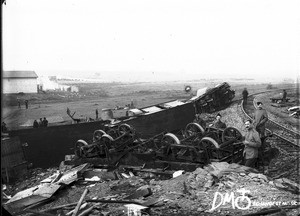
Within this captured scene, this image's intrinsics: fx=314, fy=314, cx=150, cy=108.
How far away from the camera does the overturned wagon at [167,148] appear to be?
26.0 feet

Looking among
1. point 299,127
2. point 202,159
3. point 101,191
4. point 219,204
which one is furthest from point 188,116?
point 219,204

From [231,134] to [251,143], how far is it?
1704 millimetres

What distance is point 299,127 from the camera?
37.7ft

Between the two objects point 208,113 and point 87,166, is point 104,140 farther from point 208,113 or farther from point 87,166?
point 208,113

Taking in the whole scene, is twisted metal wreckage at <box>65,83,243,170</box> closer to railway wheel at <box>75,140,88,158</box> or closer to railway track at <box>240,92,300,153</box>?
railway wheel at <box>75,140,88,158</box>

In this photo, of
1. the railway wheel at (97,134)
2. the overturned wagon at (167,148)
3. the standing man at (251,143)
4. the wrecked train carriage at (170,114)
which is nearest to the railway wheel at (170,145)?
the overturned wagon at (167,148)

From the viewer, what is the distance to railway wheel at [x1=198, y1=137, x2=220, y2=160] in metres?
7.75

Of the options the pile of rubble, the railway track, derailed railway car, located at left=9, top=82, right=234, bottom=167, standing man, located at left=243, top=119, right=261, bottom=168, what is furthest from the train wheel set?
the railway track

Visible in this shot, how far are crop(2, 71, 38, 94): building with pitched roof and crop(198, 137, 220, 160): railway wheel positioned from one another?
2140 centimetres

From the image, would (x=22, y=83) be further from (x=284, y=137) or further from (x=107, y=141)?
(x=284, y=137)

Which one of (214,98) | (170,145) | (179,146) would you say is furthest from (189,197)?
(214,98)

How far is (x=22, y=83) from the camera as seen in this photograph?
27969 mm

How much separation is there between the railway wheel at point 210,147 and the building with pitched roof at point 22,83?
21401 mm

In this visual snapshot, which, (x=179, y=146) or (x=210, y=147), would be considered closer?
(x=210, y=147)
